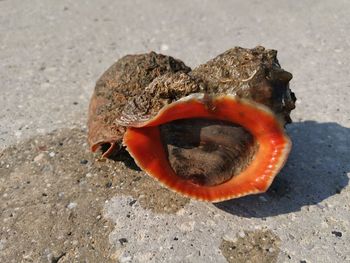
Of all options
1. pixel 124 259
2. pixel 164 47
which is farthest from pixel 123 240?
pixel 164 47

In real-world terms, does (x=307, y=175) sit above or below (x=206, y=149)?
below

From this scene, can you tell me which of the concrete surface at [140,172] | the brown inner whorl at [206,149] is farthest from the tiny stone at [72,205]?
the brown inner whorl at [206,149]

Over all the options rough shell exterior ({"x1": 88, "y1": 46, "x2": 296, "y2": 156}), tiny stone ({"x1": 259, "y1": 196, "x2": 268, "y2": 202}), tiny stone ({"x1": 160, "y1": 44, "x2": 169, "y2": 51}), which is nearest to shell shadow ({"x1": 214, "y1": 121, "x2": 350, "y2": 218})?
tiny stone ({"x1": 259, "y1": 196, "x2": 268, "y2": 202})

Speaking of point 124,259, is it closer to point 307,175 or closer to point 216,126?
point 216,126

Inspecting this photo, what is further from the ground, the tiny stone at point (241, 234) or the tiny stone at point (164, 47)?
the tiny stone at point (164, 47)

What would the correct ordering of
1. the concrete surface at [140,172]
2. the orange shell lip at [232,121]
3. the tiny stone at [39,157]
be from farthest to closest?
the tiny stone at [39,157], the concrete surface at [140,172], the orange shell lip at [232,121]

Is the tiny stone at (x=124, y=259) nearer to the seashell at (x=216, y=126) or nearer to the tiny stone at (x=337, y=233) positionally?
the seashell at (x=216, y=126)

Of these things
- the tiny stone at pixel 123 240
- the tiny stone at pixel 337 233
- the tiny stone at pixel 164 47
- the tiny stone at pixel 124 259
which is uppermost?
the tiny stone at pixel 164 47
